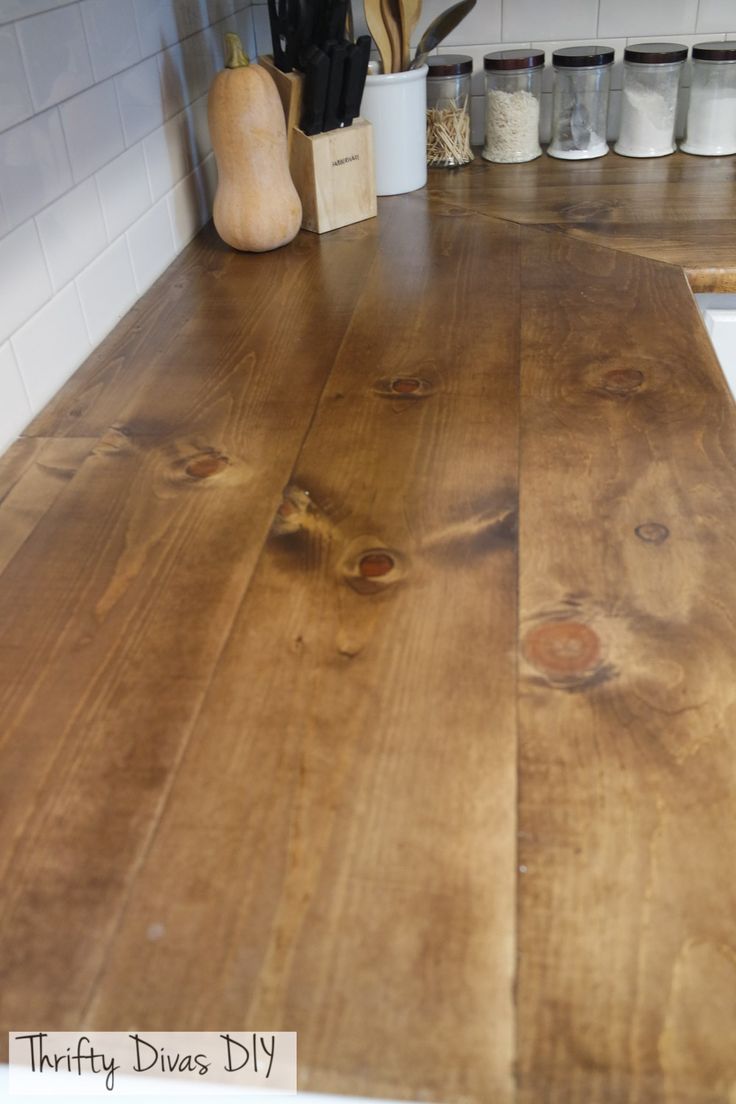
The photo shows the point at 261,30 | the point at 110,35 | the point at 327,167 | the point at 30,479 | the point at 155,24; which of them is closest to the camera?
the point at 30,479

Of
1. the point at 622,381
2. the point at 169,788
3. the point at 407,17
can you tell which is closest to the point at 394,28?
the point at 407,17

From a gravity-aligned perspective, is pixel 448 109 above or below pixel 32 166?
below

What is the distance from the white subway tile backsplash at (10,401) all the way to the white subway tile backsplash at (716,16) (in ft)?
4.36

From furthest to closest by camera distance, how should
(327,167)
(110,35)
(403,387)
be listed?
(327,167) < (110,35) < (403,387)

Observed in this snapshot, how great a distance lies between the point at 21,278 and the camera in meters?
0.90

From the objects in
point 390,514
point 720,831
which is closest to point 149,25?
point 390,514

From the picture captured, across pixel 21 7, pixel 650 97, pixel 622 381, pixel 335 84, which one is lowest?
pixel 622 381

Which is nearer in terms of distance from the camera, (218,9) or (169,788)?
(169,788)

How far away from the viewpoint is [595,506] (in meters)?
0.74

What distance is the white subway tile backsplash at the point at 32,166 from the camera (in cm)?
87

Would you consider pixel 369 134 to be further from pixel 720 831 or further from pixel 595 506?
pixel 720 831

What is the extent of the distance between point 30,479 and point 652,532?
53cm

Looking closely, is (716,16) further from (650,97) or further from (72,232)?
(72,232)

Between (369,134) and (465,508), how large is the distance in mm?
798
